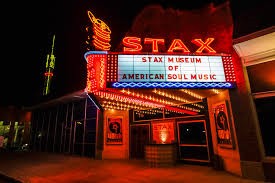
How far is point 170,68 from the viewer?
6.80 m

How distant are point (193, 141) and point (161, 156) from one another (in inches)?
80.7

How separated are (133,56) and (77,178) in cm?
537

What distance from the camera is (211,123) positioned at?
8.98 m

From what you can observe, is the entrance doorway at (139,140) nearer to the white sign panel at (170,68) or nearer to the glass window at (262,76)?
the white sign panel at (170,68)

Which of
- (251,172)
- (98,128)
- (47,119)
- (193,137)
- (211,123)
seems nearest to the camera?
(251,172)

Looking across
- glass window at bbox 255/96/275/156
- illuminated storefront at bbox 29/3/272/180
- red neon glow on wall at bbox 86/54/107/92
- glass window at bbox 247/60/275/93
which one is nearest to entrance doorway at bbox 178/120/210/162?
illuminated storefront at bbox 29/3/272/180

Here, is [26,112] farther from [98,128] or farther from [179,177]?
[179,177]

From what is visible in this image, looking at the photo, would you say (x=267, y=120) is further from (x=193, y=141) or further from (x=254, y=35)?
(x=193, y=141)

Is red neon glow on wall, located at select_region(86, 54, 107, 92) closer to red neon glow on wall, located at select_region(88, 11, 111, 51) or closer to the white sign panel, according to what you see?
the white sign panel

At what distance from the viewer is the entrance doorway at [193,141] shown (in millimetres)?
9266

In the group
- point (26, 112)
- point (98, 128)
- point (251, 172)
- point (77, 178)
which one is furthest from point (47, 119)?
point (251, 172)

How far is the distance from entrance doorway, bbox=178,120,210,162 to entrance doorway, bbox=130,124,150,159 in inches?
98.9

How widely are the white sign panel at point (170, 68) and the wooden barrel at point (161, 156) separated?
4329mm

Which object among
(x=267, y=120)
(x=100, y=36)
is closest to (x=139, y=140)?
(x=100, y=36)
